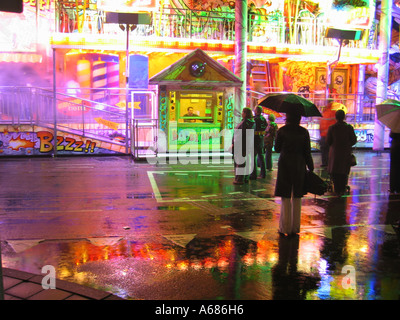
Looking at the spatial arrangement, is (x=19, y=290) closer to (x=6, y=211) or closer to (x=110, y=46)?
(x=6, y=211)

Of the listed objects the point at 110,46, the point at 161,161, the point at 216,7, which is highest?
the point at 216,7

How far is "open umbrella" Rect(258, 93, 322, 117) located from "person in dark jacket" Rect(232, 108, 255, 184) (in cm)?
190

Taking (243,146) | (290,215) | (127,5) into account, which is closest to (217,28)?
(127,5)

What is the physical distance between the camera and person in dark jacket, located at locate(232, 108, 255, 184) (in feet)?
34.6

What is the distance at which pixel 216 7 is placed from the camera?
20.9 metres

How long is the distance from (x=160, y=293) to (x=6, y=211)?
472 cm

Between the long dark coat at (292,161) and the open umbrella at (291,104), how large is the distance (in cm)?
33

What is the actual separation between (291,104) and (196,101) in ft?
33.6

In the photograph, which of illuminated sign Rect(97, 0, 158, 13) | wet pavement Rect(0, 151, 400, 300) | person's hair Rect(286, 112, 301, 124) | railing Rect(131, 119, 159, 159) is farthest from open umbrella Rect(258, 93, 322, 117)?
illuminated sign Rect(97, 0, 158, 13)

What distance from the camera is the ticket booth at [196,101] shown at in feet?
51.5

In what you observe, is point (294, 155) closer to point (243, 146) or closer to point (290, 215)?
point (290, 215)

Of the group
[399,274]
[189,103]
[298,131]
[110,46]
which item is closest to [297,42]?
[189,103]

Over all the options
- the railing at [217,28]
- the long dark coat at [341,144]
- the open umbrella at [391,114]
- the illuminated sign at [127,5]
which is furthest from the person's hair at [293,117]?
the railing at [217,28]

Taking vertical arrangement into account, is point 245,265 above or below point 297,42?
below
